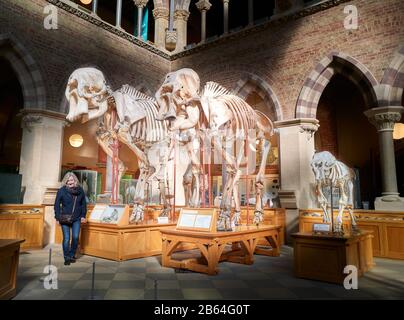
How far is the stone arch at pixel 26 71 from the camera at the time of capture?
28.4ft

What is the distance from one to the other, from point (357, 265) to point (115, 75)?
29.9 ft

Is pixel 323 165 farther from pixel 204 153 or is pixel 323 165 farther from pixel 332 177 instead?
pixel 204 153

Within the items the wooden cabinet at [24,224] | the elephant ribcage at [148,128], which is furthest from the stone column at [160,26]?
the wooden cabinet at [24,224]

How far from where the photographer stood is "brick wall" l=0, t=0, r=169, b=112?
28.7ft

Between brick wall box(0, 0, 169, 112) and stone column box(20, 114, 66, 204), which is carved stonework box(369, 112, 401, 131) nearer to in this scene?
brick wall box(0, 0, 169, 112)

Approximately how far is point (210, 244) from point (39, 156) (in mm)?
5985

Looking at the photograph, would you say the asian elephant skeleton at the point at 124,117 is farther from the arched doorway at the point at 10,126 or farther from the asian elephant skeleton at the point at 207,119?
the arched doorway at the point at 10,126

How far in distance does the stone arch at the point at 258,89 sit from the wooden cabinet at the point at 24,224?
6.82m

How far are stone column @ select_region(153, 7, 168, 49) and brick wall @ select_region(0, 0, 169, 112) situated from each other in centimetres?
119

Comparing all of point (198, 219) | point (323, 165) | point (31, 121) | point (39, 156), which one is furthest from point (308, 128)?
point (31, 121)

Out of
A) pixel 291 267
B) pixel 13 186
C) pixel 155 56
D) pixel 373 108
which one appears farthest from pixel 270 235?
pixel 155 56

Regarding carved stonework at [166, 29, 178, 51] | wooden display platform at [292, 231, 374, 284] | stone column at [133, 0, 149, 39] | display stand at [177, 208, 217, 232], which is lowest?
wooden display platform at [292, 231, 374, 284]

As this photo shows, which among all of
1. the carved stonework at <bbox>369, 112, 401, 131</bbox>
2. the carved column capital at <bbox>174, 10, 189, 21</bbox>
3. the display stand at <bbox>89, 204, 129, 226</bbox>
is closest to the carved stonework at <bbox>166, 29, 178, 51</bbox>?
the carved column capital at <bbox>174, 10, 189, 21</bbox>
